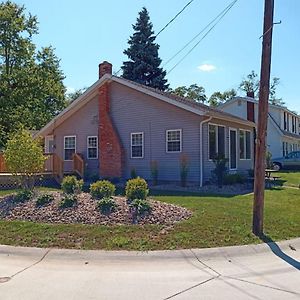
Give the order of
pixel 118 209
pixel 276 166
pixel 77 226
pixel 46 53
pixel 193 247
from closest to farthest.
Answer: pixel 193 247, pixel 77 226, pixel 118 209, pixel 276 166, pixel 46 53

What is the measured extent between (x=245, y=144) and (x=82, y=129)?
9.64 m

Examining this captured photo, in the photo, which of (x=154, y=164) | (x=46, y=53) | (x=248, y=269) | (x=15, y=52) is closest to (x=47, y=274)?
(x=248, y=269)

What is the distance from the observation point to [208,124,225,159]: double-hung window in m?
18.7

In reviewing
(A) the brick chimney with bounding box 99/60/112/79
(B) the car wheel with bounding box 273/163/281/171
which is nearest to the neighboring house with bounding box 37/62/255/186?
(A) the brick chimney with bounding box 99/60/112/79

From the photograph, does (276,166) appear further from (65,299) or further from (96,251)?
(65,299)

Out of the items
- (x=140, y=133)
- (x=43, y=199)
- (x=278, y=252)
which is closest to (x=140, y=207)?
(x=43, y=199)

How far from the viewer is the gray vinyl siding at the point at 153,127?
17984mm

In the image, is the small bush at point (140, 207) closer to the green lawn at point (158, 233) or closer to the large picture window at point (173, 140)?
the green lawn at point (158, 233)

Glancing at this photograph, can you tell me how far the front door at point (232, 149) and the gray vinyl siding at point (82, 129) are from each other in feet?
23.7

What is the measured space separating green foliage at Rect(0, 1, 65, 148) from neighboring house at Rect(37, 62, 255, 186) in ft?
42.0

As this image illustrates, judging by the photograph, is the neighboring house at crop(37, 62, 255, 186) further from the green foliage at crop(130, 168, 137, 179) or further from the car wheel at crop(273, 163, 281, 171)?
the car wheel at crop(273, 163, 281, 171)

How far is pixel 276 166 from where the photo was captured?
32.9 meters

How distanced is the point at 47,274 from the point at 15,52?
3432 centimetres

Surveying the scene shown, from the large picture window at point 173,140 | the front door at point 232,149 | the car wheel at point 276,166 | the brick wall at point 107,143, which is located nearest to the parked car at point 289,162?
the car wheel at point 276,166
